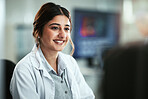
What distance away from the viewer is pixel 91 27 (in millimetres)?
854

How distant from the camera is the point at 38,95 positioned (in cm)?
76

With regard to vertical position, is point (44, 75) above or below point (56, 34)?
below

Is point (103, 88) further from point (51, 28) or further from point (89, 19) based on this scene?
point (89, 19)

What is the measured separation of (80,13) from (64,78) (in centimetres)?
26

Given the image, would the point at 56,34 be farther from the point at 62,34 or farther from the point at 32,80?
the point at 32,80

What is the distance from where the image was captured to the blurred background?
561 mm

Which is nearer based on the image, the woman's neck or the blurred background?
Answer: the blurred background

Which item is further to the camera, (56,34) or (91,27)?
(91,27)

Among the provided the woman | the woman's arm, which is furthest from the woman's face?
the woman's arm

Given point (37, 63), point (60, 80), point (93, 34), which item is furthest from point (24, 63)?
point (93, 34)

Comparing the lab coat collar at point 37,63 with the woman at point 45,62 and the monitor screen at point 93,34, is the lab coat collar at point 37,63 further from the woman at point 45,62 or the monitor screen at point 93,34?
the monitor screen at point 93,34

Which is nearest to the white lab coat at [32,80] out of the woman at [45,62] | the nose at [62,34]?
the woman at [45,62]

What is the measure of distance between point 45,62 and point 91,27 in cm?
23

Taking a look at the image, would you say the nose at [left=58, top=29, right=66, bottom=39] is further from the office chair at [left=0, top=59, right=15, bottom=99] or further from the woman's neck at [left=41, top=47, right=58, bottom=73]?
the office chair at [left=0, top=59, right=15, bottom=99]
